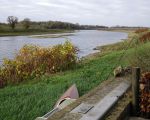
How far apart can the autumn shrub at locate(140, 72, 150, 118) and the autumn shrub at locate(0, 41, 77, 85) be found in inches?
256

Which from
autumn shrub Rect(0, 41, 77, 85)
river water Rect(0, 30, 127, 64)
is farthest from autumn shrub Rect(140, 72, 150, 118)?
river water Rect(0, 30, 127, 64)

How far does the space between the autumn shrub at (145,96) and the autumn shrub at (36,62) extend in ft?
21.4

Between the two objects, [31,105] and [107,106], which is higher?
[107,106]

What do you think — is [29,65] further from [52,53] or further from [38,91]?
[38,91]

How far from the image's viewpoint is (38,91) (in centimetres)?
908

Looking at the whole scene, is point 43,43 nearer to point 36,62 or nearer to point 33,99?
point 36,62

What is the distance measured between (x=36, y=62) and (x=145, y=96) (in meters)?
7.73

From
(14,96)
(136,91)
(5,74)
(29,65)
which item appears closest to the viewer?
(136,91)

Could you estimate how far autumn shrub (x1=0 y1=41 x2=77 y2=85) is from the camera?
1291 cm

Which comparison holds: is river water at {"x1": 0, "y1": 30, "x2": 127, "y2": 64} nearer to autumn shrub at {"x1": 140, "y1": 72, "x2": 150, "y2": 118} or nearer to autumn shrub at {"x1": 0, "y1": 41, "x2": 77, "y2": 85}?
autumn shrub at {"x1": 0, "y1": 41, "x2": 77, "y2": 85}

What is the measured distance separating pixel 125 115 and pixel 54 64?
8291 mm

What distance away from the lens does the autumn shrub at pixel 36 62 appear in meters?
12.9

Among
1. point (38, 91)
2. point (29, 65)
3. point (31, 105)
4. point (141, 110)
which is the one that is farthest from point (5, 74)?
point (141, 110)

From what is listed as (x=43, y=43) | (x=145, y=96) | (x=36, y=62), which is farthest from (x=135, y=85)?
(x=43, y=43)
